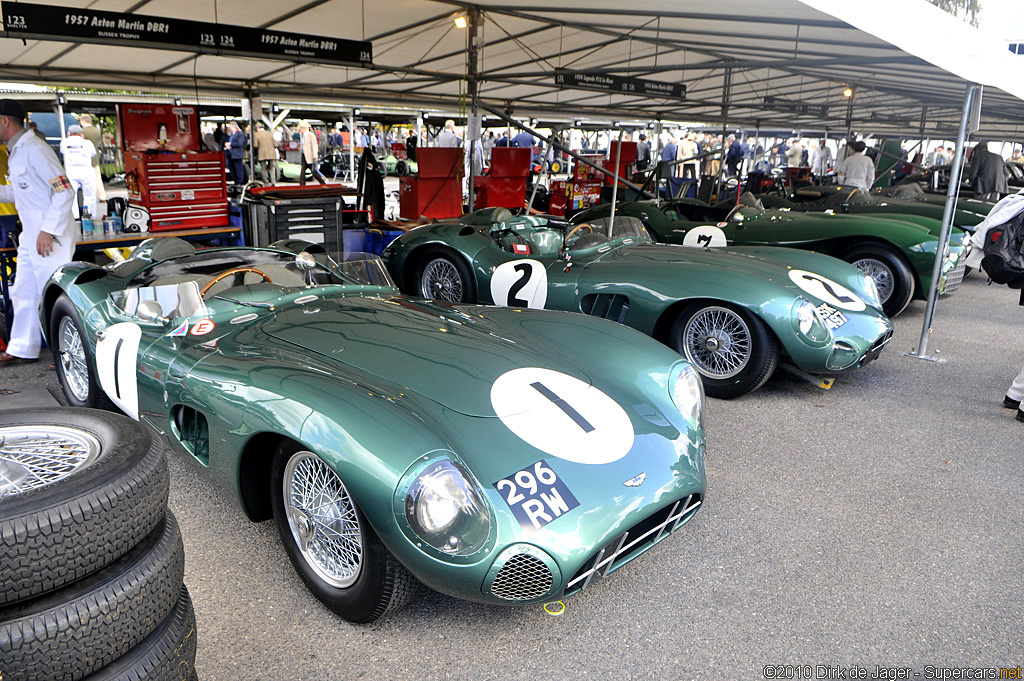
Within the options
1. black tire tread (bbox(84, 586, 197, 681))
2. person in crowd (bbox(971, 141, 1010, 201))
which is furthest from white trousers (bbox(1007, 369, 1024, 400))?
person in crowd (bbox(971, 141, 1010, 201))

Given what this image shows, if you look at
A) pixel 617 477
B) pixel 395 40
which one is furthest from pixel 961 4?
pixel 617 477

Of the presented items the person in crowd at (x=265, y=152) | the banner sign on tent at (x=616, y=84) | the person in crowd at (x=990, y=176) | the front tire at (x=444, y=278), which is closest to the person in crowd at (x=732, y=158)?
the person in crowd at (x=990, y=176)

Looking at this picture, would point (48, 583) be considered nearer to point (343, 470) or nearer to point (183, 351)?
point (343, 470)

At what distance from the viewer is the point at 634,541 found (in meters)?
2.35

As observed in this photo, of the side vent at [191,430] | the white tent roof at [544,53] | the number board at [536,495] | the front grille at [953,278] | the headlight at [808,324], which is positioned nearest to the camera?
the number board at [536,495]

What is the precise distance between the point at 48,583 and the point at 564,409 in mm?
1648

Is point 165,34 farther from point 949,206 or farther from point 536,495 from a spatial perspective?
point 949,206

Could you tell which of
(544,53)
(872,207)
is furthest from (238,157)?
(872,207)

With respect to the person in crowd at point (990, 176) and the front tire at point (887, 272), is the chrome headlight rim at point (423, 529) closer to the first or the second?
the front tire at point (887, 272)

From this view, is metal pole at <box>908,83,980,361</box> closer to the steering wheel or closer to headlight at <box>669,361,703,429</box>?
headlight at <box>669,361,703,429</box>

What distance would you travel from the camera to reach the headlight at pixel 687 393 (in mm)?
2902

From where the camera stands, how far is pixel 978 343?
6406mm

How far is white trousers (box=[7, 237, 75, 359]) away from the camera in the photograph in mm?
4922

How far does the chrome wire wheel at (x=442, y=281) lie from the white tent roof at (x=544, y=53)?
2.77m
